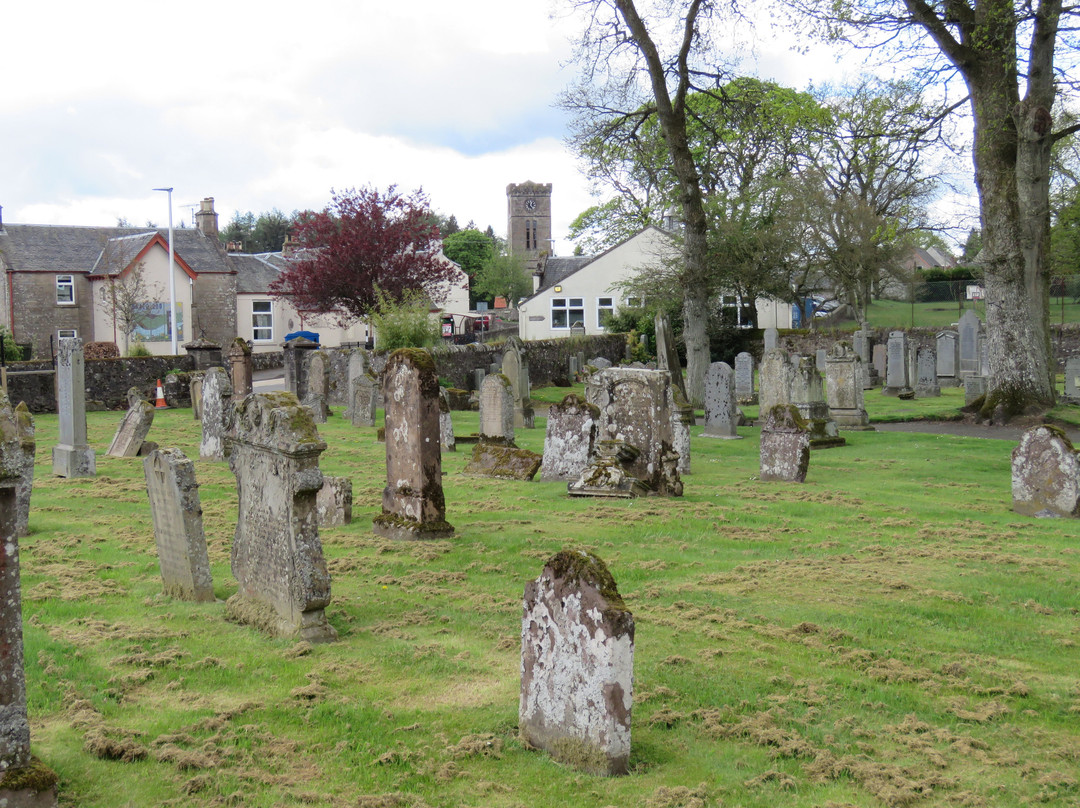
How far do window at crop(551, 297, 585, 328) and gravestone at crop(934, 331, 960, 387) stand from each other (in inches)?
973

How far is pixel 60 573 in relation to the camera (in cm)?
778

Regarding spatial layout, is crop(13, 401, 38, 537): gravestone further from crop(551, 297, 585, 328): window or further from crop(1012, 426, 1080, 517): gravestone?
crop(551, 297, 585, 328): window

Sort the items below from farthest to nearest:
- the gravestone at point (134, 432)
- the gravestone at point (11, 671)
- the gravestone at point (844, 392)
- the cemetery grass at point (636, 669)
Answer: the gravestone at point (844, 392)
the gravestone at point (134, 432)
the cemetery grass at point (636, 669)
the gravestone at point (11, 671)

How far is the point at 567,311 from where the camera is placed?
5369 centimetres

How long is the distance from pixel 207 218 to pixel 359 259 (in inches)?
713

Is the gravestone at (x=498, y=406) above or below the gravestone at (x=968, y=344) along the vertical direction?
below

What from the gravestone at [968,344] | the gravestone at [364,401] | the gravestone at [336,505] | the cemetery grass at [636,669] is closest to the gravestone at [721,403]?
the gravestone at [364,401]

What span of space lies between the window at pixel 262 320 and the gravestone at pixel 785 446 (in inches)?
1732

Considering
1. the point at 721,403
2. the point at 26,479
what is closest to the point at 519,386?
the point at 721,403

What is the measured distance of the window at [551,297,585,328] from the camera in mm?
53406

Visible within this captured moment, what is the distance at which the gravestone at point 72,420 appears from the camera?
13.3m

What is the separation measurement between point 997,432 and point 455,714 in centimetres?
1750

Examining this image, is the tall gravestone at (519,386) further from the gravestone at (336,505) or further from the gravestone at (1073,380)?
the gravestone at (1073,380)

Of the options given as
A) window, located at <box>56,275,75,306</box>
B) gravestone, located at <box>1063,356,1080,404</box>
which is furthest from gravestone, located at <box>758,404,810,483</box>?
window, located at <box>56,275,75,306</box>
